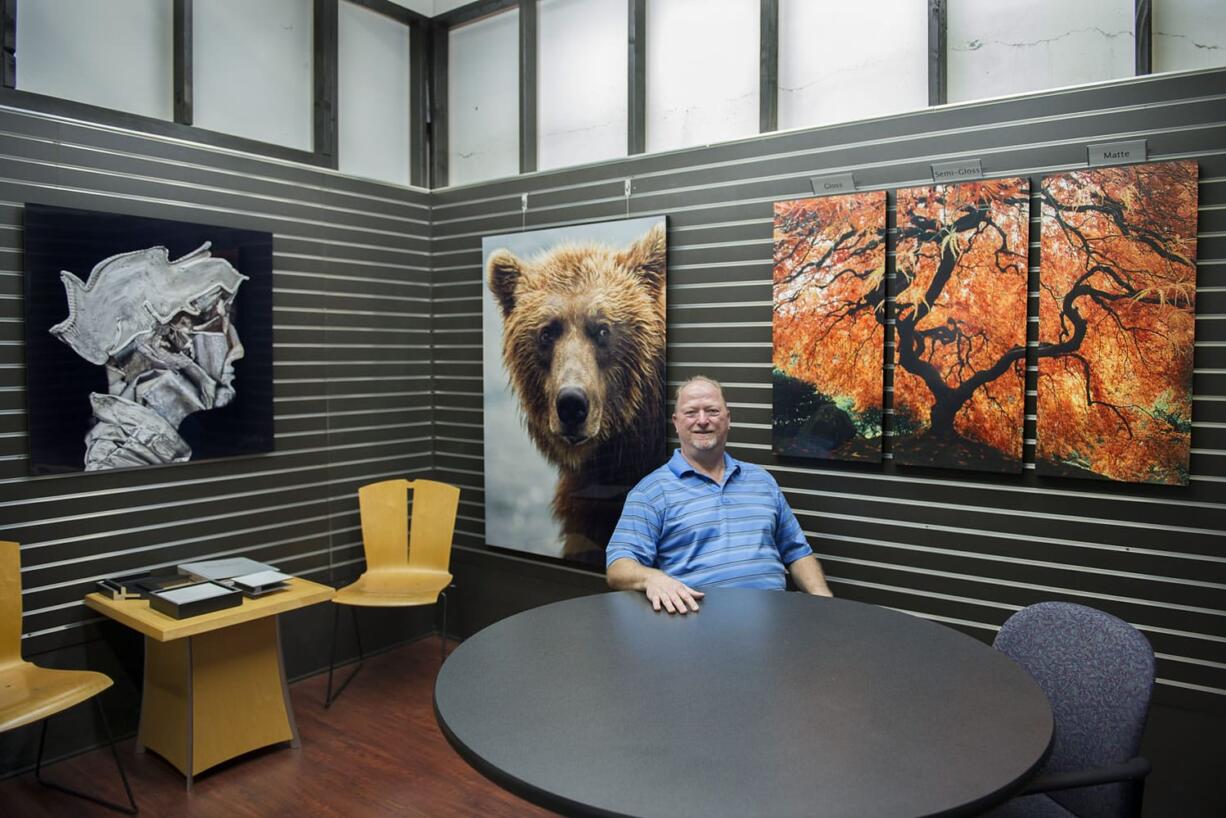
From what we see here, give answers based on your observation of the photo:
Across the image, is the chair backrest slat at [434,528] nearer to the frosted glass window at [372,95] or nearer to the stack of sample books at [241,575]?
the stack of sample books at [241,575]

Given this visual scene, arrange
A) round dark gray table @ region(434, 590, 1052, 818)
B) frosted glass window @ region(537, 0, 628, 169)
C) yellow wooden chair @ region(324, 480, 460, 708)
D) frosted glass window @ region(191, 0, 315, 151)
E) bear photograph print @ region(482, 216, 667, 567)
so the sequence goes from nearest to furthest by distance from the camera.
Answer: round dark gray table @ region(434, 590, 1052, 818) → frosted glass window @ region(191, 0, 315, 151) → bear photograph print @ region(482, 216, 667, 567) → frosted glass window @ region(537, 0, 628, 169) → yellow wooden chair @ region(324, 480, 460, 708)

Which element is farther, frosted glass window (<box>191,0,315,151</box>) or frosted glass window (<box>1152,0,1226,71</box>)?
frosted glass window (<box>191,0,315,151</box>)

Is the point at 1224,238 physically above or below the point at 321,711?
above

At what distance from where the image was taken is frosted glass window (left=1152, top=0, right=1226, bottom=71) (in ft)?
8.97

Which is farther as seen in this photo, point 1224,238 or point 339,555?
point 339,555

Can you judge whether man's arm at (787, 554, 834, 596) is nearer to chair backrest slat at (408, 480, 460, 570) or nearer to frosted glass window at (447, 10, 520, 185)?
chair backrest slat at (408, 480, 460, 570)

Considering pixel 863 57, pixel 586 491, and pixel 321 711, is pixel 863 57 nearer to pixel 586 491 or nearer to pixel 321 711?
pixel 586 491

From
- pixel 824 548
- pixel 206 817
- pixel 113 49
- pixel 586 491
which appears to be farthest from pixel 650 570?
pixel 113 49

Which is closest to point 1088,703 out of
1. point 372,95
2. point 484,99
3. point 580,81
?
point 580,81

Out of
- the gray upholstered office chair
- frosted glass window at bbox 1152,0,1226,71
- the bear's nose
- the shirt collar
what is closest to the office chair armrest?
the gray upholstered office chair

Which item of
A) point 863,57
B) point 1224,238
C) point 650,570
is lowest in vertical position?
point 650,570

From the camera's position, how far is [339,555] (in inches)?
177

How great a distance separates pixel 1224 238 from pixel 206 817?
13.3ft

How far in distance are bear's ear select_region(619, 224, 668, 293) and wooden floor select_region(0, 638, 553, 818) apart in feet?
7.37
